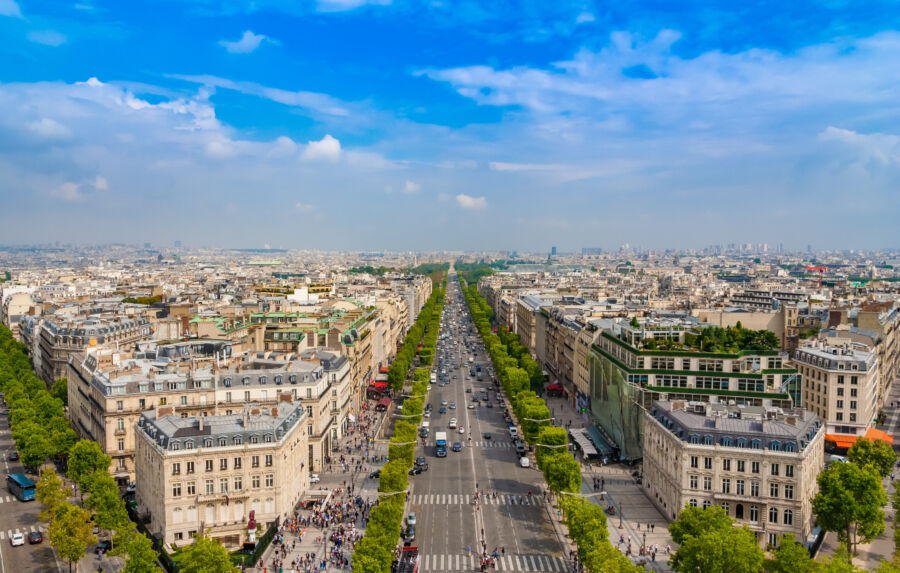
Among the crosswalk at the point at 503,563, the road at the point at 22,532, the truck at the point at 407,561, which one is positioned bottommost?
the road at the point at 22,532

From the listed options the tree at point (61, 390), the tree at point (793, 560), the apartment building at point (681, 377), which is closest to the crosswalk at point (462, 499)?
the apartment building at point (681, 377)

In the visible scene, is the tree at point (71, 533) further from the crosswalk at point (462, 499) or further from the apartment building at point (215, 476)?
the crosswalk at point (462, 499)

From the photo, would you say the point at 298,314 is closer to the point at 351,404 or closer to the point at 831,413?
the point at 351,404

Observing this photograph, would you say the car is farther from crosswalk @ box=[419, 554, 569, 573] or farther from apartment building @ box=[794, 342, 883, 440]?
apartment building @ box=[794, 342, 883, 440]

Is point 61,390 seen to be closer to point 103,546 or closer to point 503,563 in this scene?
point 103,546

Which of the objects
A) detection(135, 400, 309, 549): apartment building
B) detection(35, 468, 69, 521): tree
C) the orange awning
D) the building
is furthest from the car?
the orange awning

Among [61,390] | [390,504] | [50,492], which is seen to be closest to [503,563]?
[390,504]
